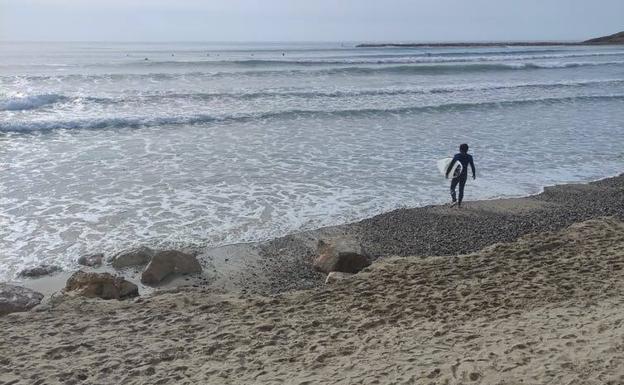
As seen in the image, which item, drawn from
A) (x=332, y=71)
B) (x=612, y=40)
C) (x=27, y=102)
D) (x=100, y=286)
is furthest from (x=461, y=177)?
(x=612, y=40)

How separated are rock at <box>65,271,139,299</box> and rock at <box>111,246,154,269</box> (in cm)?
88

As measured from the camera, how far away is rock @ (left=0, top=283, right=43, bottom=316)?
6.14 meters

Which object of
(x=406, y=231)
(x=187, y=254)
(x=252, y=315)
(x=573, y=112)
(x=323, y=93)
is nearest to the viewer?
(x=252, y=315)

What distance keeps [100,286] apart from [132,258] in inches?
46.5

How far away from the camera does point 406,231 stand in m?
9.21

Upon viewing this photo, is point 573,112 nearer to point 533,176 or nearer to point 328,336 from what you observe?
point 533,176

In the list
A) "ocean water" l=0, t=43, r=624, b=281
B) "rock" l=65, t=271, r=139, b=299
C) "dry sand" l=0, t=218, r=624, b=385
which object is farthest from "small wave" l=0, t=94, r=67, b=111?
"dry sand" l=0, t=218, r=624, b=385

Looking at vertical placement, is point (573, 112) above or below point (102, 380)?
above

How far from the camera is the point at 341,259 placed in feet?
24.7

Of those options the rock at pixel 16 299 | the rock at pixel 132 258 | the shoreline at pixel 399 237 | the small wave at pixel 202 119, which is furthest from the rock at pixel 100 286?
the small wave at pixel 202 119

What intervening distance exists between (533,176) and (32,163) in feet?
38.9

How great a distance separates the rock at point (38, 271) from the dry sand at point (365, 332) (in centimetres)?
139

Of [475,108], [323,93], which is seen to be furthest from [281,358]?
[323,93]

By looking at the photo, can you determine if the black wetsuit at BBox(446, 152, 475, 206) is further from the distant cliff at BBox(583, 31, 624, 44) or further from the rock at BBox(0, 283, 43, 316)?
the distant cliff at BBox(583, 31, 624, 44)
